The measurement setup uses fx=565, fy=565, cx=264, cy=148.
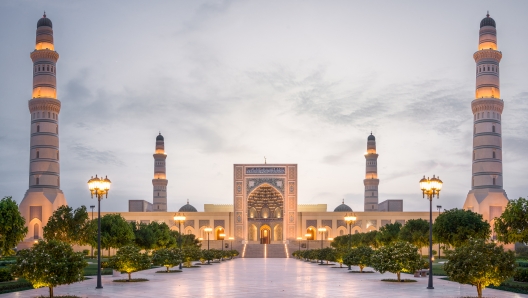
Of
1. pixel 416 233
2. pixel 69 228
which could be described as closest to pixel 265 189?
pixel 416 233

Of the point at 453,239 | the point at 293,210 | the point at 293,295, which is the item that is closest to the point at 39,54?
the point at 293,210

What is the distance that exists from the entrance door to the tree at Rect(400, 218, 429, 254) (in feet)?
95.7

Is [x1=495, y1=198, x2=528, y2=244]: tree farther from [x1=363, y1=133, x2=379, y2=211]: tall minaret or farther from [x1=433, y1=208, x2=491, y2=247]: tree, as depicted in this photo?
[x1=363, y1=133, x2=379, y2=211]: tall minaret

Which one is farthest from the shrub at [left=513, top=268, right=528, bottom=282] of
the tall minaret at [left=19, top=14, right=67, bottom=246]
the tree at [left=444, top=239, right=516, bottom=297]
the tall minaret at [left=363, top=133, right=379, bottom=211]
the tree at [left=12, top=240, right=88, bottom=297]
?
the tall minaret at [left=363, top=133, right=379, bottom=211]

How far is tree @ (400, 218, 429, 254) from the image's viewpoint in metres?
35.7

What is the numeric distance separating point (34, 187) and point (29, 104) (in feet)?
25.0

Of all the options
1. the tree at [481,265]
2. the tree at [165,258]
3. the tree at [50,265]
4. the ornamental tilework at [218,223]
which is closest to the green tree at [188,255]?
the tree at [165,258]

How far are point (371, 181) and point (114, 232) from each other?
4289 cm

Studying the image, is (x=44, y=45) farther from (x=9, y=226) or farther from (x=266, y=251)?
(x=9, y=226)

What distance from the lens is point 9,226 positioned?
21969mm

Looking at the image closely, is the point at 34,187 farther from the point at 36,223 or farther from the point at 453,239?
the point at 453,239

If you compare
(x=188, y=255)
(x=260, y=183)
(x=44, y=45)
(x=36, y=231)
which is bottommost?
(x=188, y=255)

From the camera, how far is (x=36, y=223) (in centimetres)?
4916

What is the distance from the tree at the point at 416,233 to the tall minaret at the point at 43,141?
3042 centimetres
